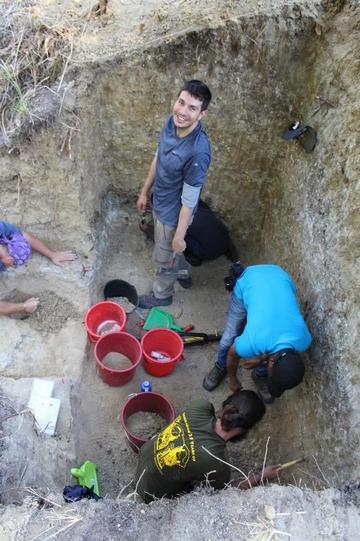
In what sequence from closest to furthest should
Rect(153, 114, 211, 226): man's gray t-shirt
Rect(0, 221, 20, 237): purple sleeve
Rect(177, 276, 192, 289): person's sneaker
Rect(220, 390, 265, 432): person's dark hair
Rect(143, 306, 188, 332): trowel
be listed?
Rect(220, 390, 265, 432): person's dark hair
Rect(153, 114, 211, 226): man's gray t-shirt
Rect(0, 221, 20, 237): purple sleeve
Rect(143, 306, 188, 332): trowel
Rect(177, 276, 192, 289): person's sneaker

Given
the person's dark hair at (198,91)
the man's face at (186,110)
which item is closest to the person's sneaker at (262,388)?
the man's face at (186,110)

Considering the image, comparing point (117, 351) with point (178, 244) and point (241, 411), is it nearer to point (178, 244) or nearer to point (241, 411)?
point (178, 244)

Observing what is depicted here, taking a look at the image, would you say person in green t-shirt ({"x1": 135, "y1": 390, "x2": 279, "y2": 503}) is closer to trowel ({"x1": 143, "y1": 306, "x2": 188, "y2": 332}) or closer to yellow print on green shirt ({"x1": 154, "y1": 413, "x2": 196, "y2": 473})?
yellow print on green shirt ({"x1": 154, "y1": 413, "x2": 196, "y2": 473})

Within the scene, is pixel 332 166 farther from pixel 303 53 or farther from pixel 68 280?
pixel 68 280

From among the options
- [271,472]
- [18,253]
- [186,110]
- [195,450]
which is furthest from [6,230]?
[271,472]

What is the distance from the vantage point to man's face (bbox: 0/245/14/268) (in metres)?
3.67

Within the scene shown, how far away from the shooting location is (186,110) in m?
3.35

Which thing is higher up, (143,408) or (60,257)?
(60,257)

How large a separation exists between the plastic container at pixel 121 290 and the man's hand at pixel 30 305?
767mm

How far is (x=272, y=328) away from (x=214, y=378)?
1.21 meters

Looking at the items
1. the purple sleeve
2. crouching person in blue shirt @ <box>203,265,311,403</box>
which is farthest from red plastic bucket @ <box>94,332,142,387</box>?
the purple sleeve

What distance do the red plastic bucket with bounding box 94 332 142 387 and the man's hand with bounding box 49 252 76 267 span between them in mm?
836

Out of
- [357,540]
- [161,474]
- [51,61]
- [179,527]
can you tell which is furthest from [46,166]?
[357,540]

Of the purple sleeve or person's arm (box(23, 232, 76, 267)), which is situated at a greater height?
the purple sleeve
